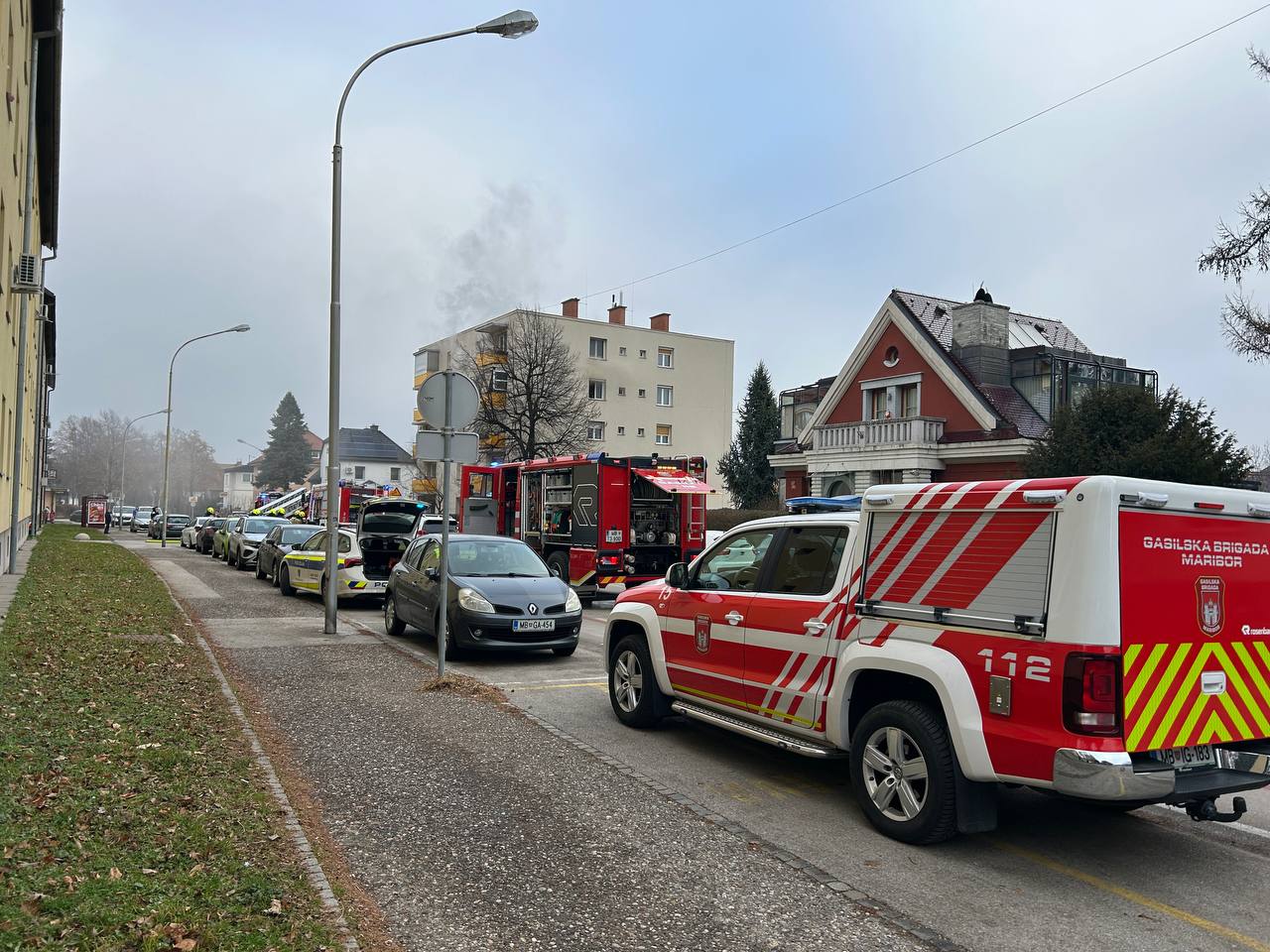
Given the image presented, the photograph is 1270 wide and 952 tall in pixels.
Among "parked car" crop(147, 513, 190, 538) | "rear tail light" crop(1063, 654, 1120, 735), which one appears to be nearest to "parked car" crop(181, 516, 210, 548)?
"parked car" crop(147, 513, 190, 538)

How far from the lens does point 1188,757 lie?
4.76 metres

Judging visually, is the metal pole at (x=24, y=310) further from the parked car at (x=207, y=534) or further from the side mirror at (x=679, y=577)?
the parked car at (x=207, y=534)

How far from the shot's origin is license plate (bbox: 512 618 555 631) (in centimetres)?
1120

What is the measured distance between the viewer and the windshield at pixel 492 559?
39.8 feet

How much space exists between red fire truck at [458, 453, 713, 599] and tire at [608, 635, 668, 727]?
1024 centimetres

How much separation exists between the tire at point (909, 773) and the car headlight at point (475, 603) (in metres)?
6.19

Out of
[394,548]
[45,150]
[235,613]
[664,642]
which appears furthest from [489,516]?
[664,642]

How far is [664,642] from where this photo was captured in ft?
25.1

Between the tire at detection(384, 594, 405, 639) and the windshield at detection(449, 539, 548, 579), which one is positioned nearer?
the windshield at detection(449, 539, 548, 579)

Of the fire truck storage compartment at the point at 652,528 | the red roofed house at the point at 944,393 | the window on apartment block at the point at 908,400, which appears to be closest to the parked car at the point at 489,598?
the fire truck storage compartment at the point at 652,528

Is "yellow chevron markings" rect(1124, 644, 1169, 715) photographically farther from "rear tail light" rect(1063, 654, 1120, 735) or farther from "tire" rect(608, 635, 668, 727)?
"tire" rect(608, 635, 668, 727)

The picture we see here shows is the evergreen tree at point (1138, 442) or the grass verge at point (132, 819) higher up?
the evergreen tree at point (1138, 442)

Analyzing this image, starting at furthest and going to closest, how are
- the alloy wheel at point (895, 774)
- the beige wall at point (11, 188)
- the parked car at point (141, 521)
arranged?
the parked car at point (141, 521) < the beige wall at point (11, 188) < the alloy wheel at point (895, 774)

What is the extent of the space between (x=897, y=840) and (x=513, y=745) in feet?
9.99
